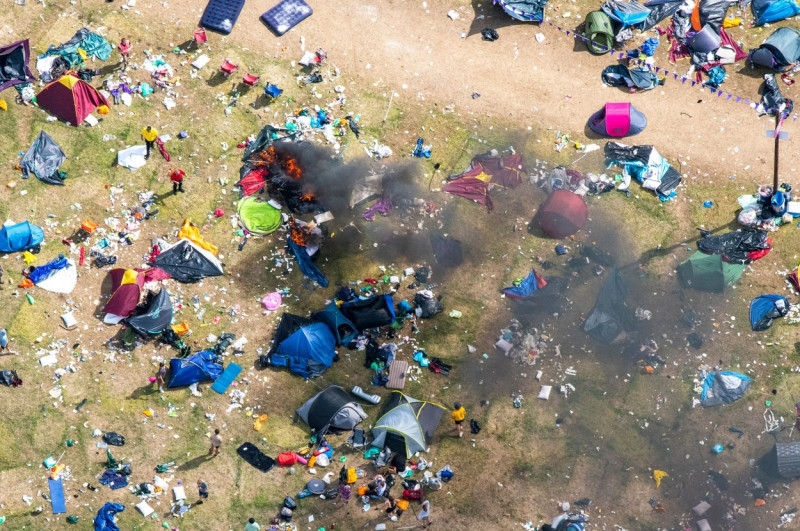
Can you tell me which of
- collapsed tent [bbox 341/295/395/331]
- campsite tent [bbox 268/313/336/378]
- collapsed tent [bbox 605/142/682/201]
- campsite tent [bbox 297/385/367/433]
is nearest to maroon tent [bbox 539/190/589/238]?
collapsed tent [bbox 605/142/682/201]

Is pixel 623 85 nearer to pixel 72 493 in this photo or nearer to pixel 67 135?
pixel 67 135

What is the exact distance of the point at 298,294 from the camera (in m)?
16.9

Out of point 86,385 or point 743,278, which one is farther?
point 743,278

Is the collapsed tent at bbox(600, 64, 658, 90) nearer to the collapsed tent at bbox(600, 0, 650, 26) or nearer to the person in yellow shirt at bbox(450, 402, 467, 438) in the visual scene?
the collapsed tent at bbox(600, 0, 650, 26)

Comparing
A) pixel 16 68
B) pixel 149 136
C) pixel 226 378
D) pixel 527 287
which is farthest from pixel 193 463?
pixel 16 68

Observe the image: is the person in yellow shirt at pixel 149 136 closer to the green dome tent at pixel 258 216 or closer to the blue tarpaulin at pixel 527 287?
the green dome tent at pixel 258 216

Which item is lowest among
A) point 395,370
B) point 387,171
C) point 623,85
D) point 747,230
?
point 395,370

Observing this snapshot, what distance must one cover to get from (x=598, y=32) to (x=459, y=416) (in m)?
10.9

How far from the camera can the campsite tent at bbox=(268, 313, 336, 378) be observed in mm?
16188

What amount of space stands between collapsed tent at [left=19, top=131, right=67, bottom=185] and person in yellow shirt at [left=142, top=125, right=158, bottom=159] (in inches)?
85.9

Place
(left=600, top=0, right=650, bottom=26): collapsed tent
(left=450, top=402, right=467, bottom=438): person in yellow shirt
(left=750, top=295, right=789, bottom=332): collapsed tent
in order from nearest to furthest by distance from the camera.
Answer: (left=450, top=402, right=467, bottom=438): person in yellow shirt, (left=750, top=295, right=789, bottom=332): collapsed tent, (left=600, top=0, right=650, bottom=26): collapsed tent

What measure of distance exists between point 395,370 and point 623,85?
1000 cm

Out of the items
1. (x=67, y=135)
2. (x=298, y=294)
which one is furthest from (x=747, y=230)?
(x=67, y=135)

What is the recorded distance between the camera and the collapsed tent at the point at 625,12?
58.2 ft
